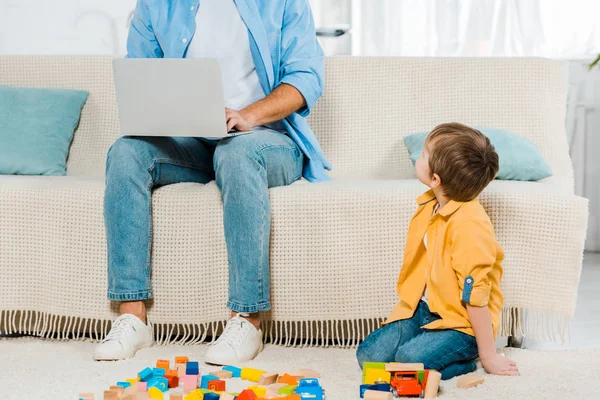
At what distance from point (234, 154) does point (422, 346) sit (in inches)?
22.3

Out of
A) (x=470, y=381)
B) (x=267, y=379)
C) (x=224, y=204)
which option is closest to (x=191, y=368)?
(x=267, y=379)

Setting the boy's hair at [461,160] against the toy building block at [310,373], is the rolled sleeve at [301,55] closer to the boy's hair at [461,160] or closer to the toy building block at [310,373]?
the boy's hair at [461,160]

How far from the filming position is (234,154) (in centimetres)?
169

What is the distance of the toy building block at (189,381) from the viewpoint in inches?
56.0

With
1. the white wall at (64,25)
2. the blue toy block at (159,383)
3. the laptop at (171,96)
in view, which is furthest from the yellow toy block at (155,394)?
the white wall at (64,25)

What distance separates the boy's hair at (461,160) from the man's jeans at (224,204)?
1.28 feet

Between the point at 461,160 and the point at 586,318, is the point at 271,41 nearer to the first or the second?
the point at 461,160

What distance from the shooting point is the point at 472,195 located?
155 cm

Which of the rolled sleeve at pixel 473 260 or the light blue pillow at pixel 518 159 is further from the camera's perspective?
the light blue pillow at pixel 518 159

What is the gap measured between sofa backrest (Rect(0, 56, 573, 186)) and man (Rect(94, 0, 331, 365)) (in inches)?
10.2

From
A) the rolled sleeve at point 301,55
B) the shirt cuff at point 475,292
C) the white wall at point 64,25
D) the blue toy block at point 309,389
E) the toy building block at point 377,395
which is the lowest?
the blue toy block at point 309,389

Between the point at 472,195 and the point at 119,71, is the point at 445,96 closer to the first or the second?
the point at 472,195

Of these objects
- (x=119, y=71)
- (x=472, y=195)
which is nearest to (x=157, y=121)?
(x=119, y=71)

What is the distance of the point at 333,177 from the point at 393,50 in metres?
1.20
